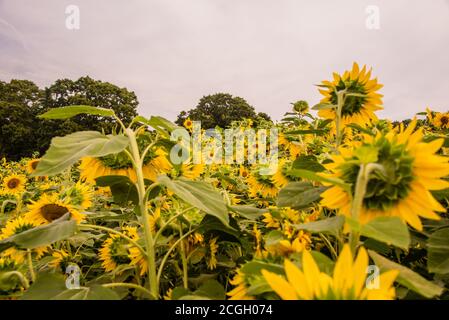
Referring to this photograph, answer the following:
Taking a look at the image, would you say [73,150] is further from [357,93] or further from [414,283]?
[357,93]

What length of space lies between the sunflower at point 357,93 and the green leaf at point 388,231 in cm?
87

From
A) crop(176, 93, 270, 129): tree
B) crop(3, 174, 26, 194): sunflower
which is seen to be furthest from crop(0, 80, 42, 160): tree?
crop(3, 174, 26, 194): sunflower

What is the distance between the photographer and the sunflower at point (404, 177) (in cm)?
65

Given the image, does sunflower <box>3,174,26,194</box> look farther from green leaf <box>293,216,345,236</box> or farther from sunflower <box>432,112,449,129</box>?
sunflower <box>432,112,449,129</box>

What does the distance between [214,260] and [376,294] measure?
2.30 ft

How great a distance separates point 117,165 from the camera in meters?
1.27

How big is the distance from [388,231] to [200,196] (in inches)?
16.9

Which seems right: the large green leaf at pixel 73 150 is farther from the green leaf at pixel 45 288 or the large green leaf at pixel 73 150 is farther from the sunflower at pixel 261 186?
the sunflower at pixel 261 186

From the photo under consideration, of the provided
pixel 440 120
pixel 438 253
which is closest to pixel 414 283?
pixel 438 253

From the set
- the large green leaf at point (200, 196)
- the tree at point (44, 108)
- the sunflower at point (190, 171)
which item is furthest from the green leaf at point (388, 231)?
the tree at point (44, 108)

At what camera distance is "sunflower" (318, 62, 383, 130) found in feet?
4.39

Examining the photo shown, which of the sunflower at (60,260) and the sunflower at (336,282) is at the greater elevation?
the sunflower at (336,282)
